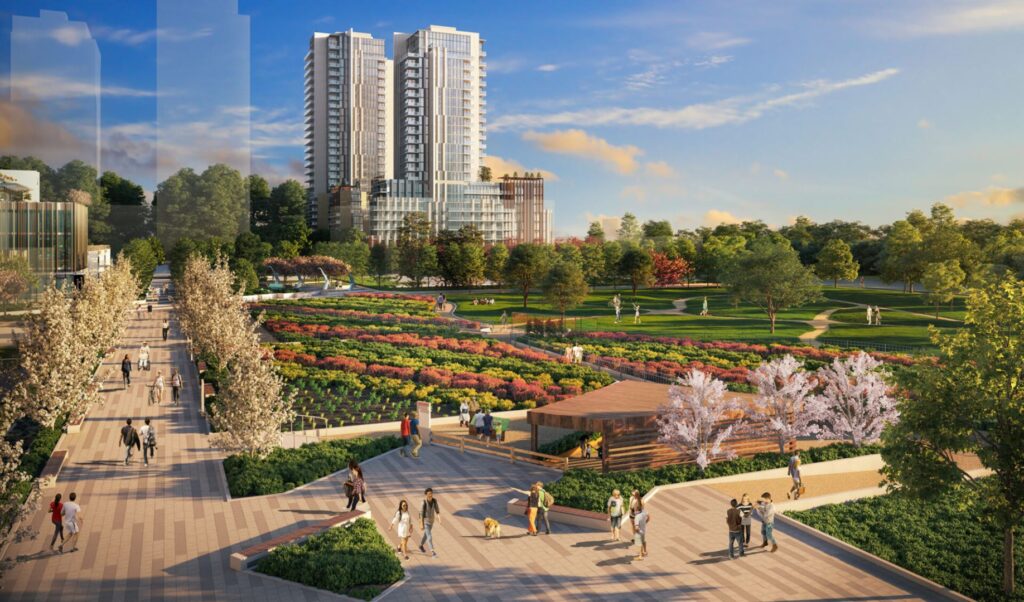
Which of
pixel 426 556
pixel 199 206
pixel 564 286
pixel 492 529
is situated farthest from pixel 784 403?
pixel 199 206

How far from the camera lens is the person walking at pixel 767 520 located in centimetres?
1778

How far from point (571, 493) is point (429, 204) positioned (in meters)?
170

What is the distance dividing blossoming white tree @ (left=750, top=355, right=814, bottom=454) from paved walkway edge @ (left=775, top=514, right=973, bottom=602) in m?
7.26

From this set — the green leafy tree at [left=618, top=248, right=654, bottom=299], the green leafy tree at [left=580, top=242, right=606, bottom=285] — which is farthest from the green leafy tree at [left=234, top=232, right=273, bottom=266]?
the green leafy tree at [left=618, top=248, right=654, bottom=299]

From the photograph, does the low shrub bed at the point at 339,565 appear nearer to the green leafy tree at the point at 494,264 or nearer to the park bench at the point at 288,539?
the park bench at the point at 288,539

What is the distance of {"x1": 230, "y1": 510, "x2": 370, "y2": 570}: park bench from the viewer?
645 inches

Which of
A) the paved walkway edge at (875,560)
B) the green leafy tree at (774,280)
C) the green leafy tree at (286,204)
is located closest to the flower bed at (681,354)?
the green leafy tree at (774,280)

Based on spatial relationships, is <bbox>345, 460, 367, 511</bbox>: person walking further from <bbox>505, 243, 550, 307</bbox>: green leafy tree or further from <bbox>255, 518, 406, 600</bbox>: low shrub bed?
<bbox>505, 243, 550, 307</bbox>: green leafy tree

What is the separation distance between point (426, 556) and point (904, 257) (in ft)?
302

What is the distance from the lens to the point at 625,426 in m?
24.8

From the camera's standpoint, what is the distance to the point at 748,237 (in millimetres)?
151125

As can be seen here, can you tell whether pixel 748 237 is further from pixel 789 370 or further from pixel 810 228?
pixel 789 370

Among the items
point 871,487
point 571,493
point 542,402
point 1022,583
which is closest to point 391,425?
point 542,402

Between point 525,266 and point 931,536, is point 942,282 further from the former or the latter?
point 931,536
